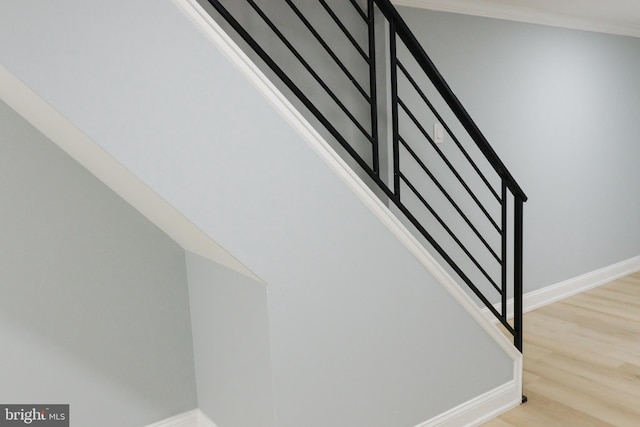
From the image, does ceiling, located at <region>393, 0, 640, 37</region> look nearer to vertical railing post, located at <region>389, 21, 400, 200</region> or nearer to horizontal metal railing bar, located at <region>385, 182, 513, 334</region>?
vertical railing post, located at <region>389, 21, 400, 200</region>

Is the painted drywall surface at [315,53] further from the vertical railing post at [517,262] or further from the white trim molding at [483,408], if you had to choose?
the white trim molding at [483,408]

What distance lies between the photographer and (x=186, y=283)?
221 cm

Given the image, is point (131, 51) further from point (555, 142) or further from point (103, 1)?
point (555, 142)

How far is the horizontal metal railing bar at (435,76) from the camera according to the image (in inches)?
73.8

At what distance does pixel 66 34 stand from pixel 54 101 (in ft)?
0.55

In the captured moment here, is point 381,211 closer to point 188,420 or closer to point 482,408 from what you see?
point 482,408

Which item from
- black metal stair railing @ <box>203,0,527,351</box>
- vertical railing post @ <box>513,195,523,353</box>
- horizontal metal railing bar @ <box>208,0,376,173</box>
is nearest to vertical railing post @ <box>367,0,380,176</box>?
black metal stair railing @ <box>203,0,527,351</box>

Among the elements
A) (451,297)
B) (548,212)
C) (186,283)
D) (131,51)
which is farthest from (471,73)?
(131,51)

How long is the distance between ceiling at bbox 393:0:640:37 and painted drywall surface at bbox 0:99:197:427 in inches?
74.7

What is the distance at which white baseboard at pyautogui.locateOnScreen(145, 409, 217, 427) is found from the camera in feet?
7.18

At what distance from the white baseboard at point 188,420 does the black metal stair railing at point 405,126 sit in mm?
1266

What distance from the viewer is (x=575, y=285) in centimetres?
410

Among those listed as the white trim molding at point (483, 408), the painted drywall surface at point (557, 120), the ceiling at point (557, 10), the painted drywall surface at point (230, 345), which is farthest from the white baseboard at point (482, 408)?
the ceiling at point (557, 10)

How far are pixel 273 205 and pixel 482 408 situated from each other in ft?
4.77
